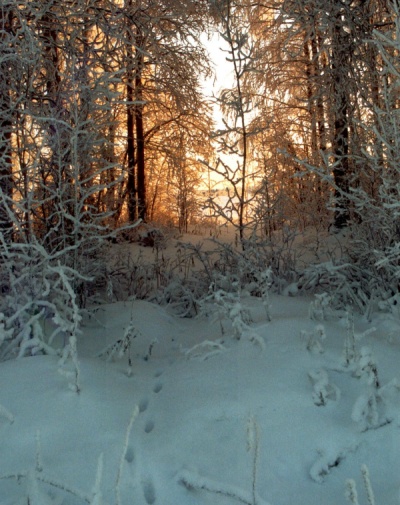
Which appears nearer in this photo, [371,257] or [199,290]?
[371,257]

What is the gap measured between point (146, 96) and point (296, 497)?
928 centimetres

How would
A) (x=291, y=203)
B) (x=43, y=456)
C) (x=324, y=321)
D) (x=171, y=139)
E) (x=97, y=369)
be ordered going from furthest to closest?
(x=171, y=139)
(x=291, y=203)
(x=324, y=321)
(x=97, y=369)
(x=43, y=456)

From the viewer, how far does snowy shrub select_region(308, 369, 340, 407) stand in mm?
2420

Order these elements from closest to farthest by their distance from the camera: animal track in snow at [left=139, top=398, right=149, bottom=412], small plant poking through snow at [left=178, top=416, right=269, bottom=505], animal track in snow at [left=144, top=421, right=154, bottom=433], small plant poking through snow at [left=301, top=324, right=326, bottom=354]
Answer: small plant poking through snow at [left=178, top=416, right=269, bottom=505]
animal track in snow at [left=144, top=421, right=154, bottom=433]
animal track in snow at [left=139, top=398, right=149, bottom=412]
small plant poking through snow at [left=301, top=324, right=326, bottom=354]

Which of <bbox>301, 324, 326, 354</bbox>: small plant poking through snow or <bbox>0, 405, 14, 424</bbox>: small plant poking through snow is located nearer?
<bbox>0, 405, 14, 424</bbox>: small plant poking through snow

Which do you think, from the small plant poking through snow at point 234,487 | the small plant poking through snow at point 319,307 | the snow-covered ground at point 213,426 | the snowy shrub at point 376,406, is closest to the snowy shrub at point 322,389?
the snow-covered ground at point 213,426

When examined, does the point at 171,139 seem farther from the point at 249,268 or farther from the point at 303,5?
the point at 249,268

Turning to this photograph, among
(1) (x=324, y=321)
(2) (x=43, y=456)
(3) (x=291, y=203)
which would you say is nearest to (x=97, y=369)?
(2) (x=43, y=456)

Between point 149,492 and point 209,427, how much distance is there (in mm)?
433

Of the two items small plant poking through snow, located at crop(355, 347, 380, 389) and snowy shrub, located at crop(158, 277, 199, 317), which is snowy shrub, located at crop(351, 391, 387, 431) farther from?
snowy shrub, located at crop(158, 277, 199, 317)

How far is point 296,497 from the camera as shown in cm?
197

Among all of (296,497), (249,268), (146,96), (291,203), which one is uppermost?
(146,96)

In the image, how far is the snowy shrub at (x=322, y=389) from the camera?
2.42 metres

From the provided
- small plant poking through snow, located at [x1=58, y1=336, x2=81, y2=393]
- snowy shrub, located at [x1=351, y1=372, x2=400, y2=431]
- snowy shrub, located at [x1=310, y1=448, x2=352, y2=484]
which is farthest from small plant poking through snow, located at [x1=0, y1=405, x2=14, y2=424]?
snowy shrub, located at [x1=351, y1=372, x2=400, y2=431]
